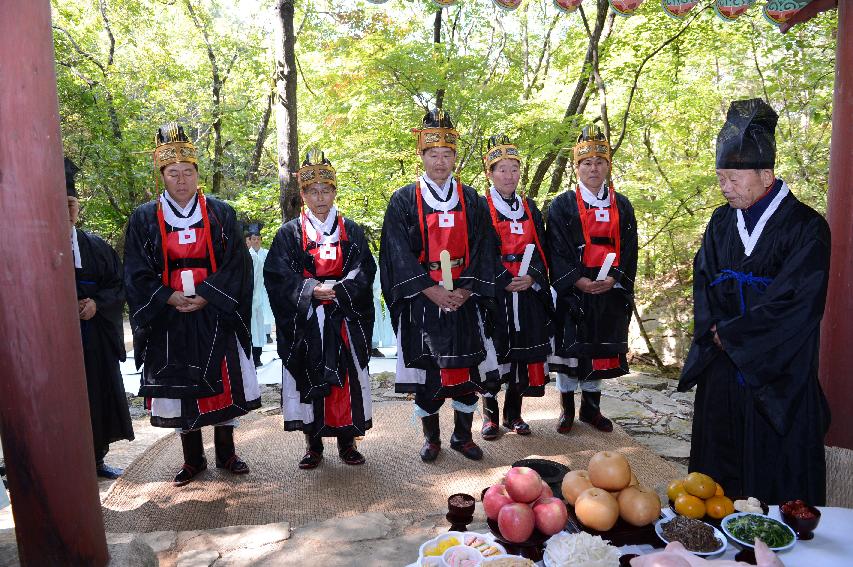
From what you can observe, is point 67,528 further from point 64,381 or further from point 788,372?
point 788,372

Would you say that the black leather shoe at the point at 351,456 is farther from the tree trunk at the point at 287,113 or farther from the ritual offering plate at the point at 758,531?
the ritual offering plate at the point at 758,531

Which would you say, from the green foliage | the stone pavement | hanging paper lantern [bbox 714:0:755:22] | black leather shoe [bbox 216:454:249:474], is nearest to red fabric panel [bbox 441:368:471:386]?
the stone pavement

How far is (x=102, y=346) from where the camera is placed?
4.50m

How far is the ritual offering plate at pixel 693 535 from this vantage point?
194cm

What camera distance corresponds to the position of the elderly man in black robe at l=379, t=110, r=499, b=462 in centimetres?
451

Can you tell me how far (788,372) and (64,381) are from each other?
11.7 ft

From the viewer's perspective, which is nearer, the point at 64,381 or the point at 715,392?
the point at 64,381

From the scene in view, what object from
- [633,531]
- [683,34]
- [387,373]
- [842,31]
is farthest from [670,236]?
[633,531]

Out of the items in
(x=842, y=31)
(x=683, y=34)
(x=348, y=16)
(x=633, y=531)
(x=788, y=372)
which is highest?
(x=348, y=16)

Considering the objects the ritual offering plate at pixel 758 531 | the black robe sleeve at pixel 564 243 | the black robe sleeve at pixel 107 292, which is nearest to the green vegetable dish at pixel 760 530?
the ritual offering plate at pixel 758 531

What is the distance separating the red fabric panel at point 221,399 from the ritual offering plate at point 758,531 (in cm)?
341

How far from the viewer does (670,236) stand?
11.1 meters

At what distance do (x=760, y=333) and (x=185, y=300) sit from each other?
364 cm

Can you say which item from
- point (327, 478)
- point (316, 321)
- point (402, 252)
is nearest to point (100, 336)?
point (316, 321)
